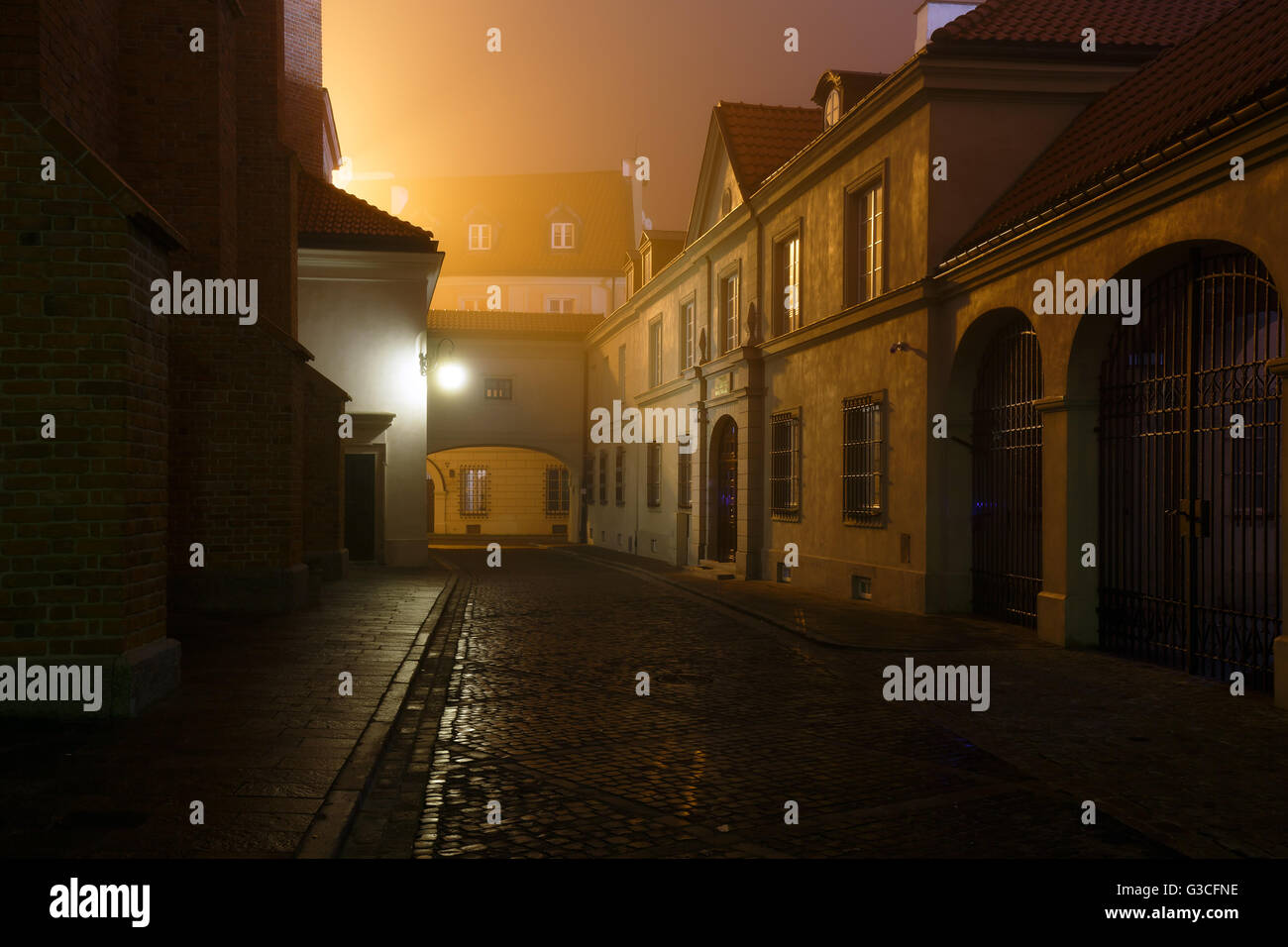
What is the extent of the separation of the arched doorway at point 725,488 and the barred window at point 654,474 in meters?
4.64

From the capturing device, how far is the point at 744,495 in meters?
21.2

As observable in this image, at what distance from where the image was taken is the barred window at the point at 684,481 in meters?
25.6

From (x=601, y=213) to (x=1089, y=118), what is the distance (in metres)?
43.5

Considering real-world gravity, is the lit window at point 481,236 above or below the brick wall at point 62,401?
above

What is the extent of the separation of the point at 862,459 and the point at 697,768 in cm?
1075

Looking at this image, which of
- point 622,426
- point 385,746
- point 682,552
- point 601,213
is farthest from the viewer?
point 601,213

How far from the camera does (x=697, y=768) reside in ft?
20.6

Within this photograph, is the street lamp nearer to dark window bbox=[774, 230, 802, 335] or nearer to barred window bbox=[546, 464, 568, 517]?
barred window bbox=[546, 464, 568, 517]

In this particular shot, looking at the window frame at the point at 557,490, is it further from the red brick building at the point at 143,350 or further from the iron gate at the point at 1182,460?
the iron gate at the point at 1182,460

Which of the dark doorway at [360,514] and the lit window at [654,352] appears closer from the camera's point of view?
the dark doorway at [360,514]

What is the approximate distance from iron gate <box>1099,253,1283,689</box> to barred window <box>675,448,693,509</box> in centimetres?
1404

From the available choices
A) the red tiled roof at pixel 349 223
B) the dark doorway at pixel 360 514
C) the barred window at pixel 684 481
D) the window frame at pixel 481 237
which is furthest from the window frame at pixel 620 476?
the window frame at pixel 481 237
